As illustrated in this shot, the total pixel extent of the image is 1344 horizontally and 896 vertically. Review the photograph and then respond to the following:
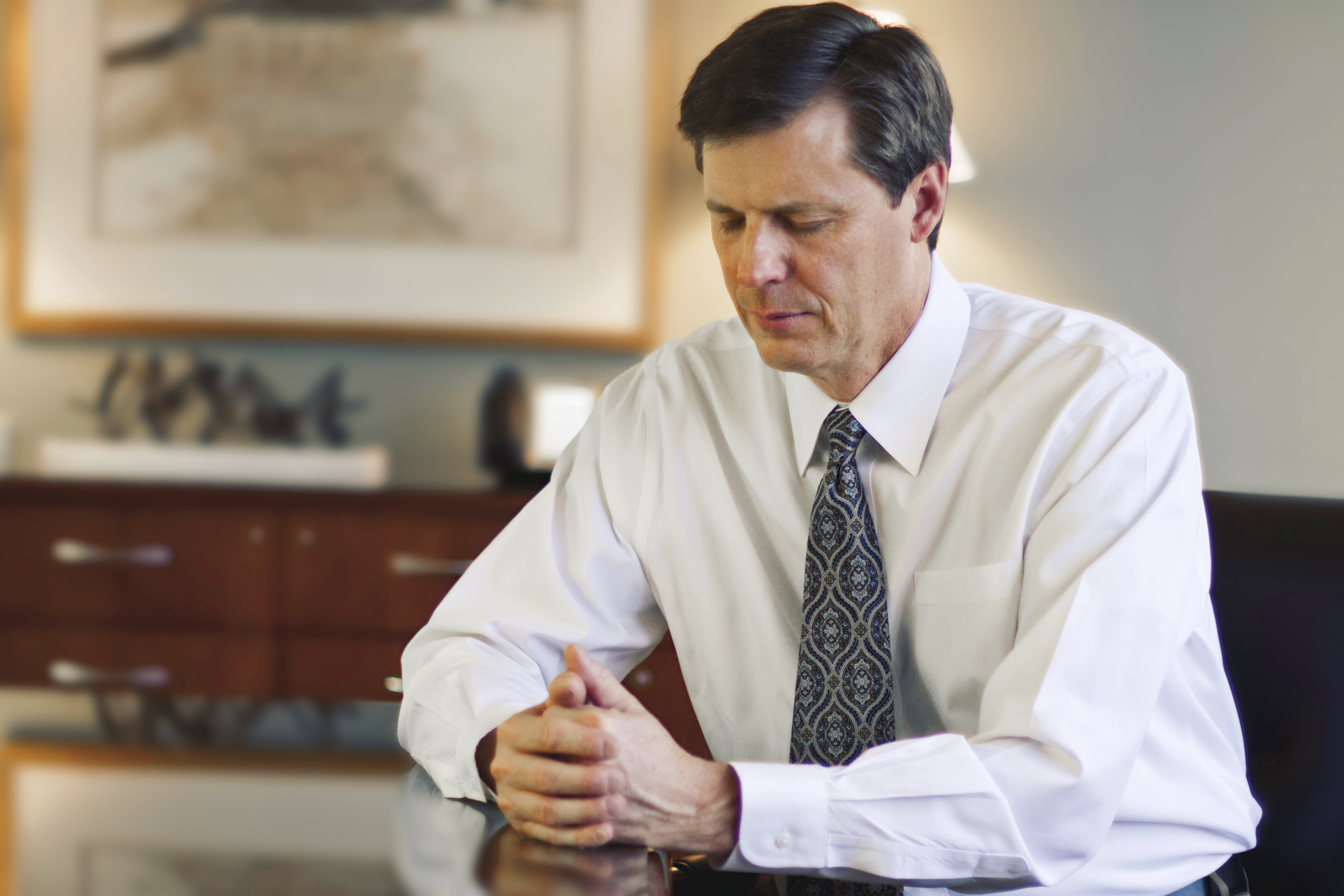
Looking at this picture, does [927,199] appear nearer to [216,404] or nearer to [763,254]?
[763,254]

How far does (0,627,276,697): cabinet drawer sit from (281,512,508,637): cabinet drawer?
0.12 meters

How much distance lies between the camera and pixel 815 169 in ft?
3.80

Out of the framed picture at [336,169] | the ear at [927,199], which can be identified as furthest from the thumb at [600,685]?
the framed picture at [336,169]

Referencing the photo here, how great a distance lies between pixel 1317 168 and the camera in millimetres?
2803

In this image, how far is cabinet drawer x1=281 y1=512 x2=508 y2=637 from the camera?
97.0 inches

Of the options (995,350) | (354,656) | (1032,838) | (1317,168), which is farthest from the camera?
(1317,168)

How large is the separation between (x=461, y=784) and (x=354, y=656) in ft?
5.02

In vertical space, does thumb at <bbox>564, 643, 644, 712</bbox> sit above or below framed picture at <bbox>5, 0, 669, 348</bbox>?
below

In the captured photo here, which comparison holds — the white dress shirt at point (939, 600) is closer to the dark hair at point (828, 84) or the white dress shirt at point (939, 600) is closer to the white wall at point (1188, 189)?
the dark hair at point (828, 84)

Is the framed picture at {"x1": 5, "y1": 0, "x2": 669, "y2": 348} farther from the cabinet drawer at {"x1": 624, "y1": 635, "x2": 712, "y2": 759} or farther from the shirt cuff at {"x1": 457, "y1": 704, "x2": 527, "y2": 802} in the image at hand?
the shirt cuff at {"x1": 457, "y1": 704, "x2": 527, "y2": 802}

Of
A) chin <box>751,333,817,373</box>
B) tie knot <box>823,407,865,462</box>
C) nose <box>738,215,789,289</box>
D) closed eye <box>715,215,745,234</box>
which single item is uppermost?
closed eye <box>715,215,745,234</box>

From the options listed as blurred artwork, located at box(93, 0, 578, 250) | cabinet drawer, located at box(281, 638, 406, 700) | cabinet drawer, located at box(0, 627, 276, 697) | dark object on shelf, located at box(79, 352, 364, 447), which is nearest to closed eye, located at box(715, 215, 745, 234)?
cabinet drawer, located at box(281, 638, 406, 700)

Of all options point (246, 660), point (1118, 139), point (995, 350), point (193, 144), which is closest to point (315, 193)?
point (193, 144)

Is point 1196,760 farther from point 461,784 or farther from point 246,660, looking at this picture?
point 246,660
